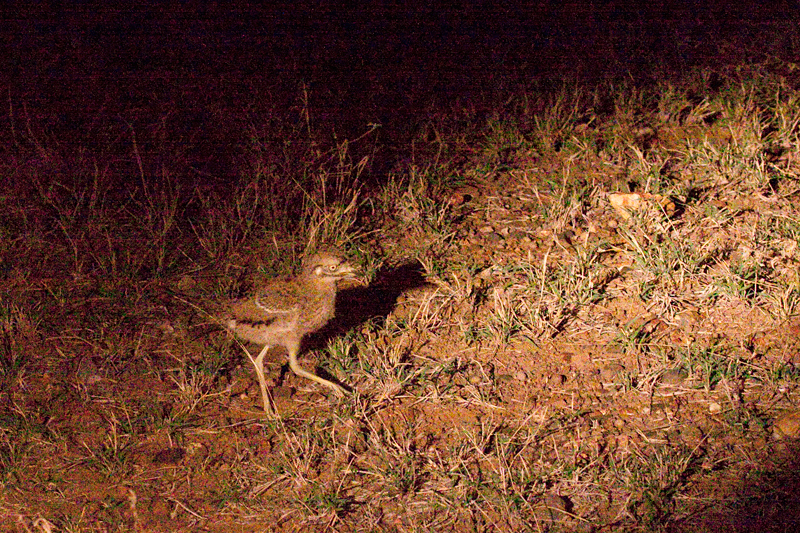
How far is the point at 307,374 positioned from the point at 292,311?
37 centimetres

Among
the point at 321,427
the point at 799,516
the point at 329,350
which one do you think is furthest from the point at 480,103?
the point at 799,516

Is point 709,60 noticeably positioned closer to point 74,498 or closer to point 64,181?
point 64,181

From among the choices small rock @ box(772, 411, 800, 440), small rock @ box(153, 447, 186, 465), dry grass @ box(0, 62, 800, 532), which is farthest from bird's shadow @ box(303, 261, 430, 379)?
small rock @ box(772, 411, 800, 440)

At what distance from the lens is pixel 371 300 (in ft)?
17.9

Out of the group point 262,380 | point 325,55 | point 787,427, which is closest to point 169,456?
point 262,380

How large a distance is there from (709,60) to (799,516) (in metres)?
5.10

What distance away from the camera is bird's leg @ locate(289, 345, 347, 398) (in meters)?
4.70

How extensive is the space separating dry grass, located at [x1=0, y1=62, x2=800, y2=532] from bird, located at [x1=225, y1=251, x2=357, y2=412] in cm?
20

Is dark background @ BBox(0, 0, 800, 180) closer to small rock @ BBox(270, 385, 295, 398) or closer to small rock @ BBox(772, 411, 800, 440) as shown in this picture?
small rock @ BBox(270, 385, 295, 398)

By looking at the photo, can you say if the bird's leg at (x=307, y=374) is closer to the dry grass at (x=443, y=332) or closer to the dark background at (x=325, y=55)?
the dry grass at (x=443, y=332)

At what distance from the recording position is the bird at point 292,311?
4.70m

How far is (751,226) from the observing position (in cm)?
566

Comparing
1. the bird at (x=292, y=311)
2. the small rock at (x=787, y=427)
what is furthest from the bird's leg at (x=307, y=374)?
the small rock at (x=787, y=427)

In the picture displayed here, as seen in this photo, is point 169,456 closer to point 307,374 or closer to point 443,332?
point 307,374
